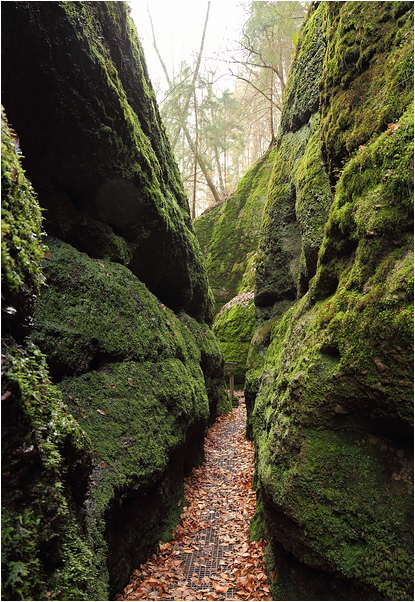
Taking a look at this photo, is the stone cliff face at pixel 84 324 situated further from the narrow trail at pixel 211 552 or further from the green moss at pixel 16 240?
the narrow trail at pixel 211 552

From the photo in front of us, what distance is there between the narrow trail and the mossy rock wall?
554 millimetres

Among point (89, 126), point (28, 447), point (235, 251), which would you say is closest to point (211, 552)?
point (28, 447)

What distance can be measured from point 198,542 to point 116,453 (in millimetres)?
2080

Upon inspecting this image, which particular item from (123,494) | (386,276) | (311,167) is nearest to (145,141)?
(311,167)

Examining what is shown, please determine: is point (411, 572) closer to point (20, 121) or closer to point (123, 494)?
point (123, 494)

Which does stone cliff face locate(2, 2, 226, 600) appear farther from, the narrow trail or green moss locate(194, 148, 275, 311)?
green moss locate(194, 148, 275, 311)

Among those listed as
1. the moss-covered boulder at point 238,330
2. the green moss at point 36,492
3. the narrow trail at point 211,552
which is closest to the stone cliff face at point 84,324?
the green moss at point 36,492

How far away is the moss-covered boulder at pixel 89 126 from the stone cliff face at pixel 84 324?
0.8 inches

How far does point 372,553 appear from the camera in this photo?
282 centimetres

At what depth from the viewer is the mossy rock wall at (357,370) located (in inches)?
111

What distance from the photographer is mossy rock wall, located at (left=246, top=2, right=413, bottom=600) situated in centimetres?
281

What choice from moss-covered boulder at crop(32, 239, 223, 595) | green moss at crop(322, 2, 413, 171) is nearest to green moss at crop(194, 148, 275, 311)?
moss-covered boulder at crop(32, 239, 223, 595)

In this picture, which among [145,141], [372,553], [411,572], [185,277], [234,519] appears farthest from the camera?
[185,277]

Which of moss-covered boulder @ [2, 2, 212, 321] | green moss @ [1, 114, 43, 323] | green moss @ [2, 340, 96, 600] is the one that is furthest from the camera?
moss-covered boulder @ [2, 2, 212, 321]
